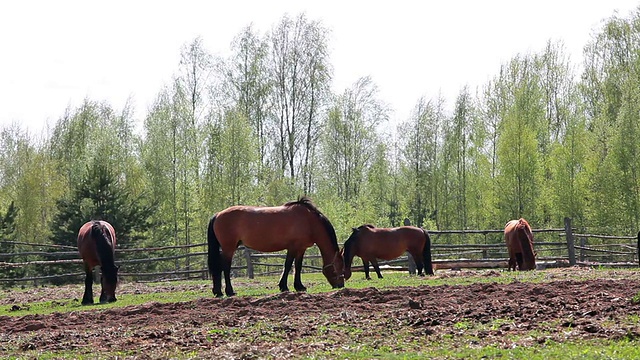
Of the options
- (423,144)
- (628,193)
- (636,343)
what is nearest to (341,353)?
(636,343)

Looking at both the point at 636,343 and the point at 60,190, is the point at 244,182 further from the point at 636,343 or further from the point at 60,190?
the point at 636,343

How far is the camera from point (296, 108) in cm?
3888

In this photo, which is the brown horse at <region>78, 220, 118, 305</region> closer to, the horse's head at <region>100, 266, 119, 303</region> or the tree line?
the horse's head at <region>100, 266, 119, 303</region>

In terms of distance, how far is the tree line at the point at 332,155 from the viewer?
3022 cm

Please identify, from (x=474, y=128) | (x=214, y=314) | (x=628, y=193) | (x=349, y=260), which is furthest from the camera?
(x=474, y=128)

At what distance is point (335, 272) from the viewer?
13438 mm

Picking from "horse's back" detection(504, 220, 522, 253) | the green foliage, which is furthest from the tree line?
"horse's back" detection(504, 220, 522, 253)

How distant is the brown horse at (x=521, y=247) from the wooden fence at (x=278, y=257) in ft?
3.62

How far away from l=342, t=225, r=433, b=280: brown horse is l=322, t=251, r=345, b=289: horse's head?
167 inches

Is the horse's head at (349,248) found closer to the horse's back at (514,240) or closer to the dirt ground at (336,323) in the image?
the horse's back at (514,240)

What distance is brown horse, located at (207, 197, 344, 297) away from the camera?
42.1 feet

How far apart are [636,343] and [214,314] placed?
5304 millimetres

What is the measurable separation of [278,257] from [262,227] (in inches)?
376

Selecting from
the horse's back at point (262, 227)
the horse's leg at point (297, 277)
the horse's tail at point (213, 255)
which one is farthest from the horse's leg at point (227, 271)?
the horse's leg at point (297, 277)
